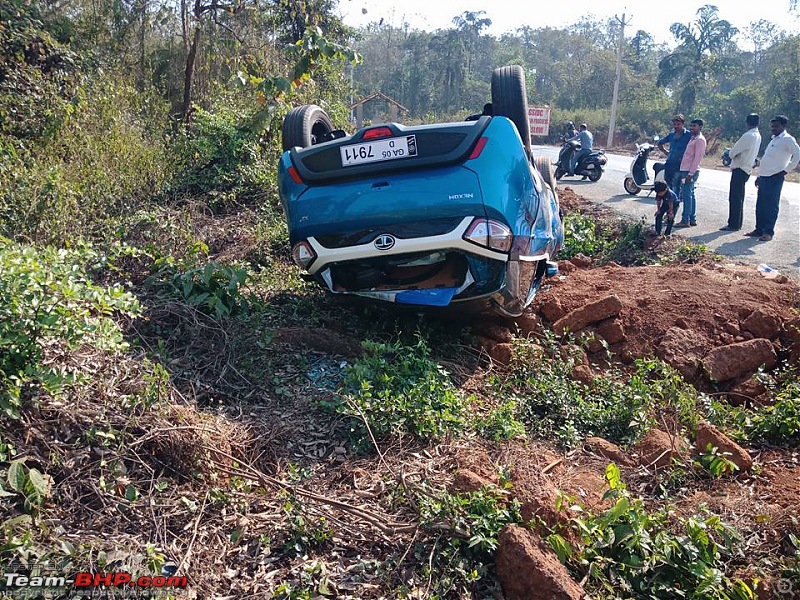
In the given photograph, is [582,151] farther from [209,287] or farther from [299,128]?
[209,287]

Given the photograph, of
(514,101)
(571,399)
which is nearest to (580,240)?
(514,101)

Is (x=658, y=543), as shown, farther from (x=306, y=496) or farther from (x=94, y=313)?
(x=94, y=313)

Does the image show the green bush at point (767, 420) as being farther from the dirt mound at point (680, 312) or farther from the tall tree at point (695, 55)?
the tall tree at point (695, 55)

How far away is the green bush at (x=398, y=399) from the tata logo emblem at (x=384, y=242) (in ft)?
2.08

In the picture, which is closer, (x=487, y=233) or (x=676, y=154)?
(x=487, y=233)

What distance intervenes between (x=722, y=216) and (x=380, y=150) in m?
8.25

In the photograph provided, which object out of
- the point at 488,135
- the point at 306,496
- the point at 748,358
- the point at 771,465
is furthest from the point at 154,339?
the point at 748,358

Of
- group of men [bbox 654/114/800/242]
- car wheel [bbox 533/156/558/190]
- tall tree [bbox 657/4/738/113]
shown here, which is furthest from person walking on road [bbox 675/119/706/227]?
tall tree [bbox 657/4/738/113]

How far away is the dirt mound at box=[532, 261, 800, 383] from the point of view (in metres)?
4.96

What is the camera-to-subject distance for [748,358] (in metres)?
4.73

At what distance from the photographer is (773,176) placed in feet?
29.5

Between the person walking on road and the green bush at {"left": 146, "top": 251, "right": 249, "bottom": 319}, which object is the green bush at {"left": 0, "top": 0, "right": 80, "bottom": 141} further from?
the person walking on road

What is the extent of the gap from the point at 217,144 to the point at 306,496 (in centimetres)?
636

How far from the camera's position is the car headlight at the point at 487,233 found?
3980 millimetres
